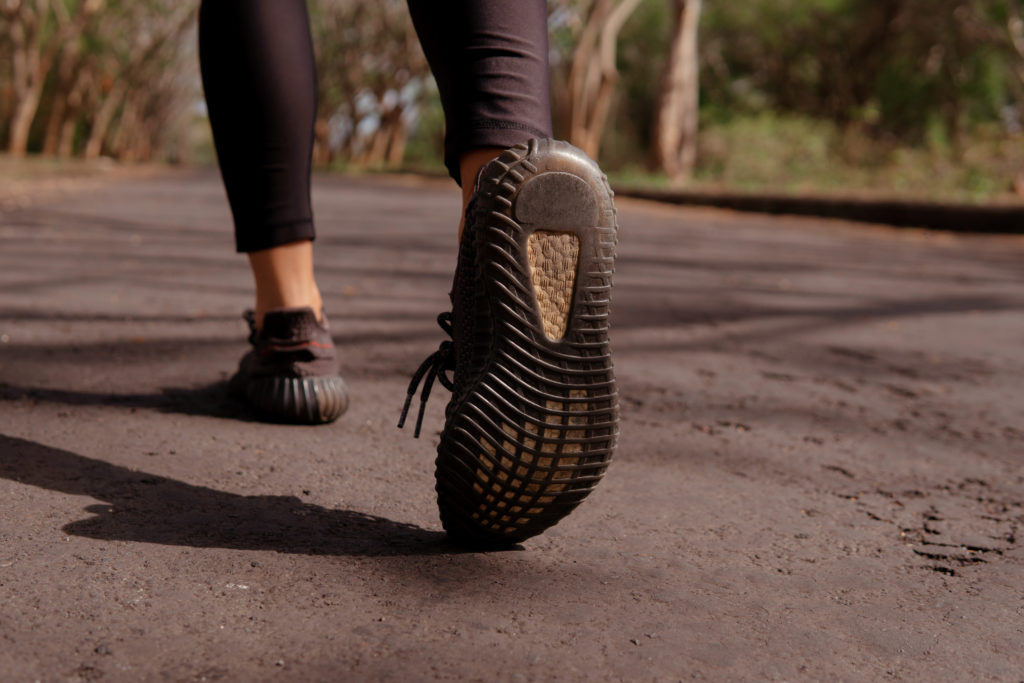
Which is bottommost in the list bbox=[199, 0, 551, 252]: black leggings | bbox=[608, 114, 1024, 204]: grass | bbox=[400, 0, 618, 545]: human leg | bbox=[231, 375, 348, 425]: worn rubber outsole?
bbox=[231, 375, 348, 425]: worn rubber outsole

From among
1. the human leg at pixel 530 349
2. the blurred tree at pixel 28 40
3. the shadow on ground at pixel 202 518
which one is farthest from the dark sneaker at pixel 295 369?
the blurred tree at pixel 28 40

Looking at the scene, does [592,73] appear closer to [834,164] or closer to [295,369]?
[834,164]

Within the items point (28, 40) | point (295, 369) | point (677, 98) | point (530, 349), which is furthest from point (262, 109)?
point (28, 40)

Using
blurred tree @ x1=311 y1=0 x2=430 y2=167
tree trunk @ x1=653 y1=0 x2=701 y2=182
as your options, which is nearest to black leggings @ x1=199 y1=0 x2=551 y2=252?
tree trunk @ x1=653 y1=0 x2=701 y2=182

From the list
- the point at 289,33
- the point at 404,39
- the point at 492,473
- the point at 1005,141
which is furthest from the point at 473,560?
the point at 404,39

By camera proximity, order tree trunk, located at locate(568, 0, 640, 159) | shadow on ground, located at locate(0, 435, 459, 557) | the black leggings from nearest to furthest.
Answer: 1. shadow on ground, located at locate(0, 435, 459, 557)
2. the black leggings
3. tree trunk, located at locate(568, 0, 640, 159)

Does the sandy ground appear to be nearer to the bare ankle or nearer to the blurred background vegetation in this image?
the bare ankle

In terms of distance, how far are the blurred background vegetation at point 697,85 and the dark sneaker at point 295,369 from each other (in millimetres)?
11104

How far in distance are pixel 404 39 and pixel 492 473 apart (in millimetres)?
34289

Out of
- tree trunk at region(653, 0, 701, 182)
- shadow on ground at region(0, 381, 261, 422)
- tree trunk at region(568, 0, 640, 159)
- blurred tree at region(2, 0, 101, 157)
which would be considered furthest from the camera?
blurred tree at region(2, 0, 101, 157)

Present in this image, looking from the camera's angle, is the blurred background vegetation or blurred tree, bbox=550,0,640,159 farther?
blurred tree, bbox=550,0,640,159

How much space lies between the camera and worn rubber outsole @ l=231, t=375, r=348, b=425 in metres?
2.05

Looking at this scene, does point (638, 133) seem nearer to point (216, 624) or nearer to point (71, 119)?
point (71, 119)

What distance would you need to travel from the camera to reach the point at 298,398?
6.72 feet
